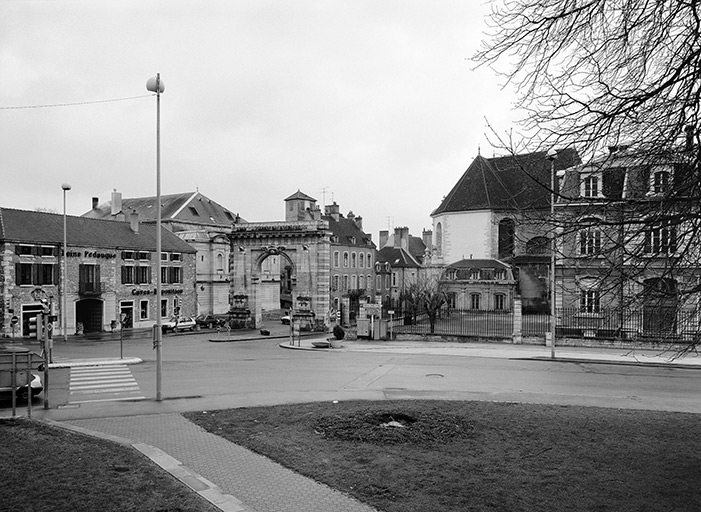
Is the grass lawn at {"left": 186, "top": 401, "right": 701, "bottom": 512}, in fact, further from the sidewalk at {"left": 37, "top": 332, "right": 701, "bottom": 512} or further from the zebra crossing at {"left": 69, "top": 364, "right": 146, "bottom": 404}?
the zebra crossing at {"left": 69, "top": 364, "right": 146, "bottom": 404}

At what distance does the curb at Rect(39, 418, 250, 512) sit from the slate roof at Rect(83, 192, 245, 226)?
54498 millimetres

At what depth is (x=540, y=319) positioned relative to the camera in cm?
4275

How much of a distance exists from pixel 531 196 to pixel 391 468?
5245 mm

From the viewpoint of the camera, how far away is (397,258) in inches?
3076

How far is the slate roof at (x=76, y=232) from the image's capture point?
130ft

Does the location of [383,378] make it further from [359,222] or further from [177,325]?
[359,222]

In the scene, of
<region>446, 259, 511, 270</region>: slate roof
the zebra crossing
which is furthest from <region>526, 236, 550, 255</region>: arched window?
<region>446, 259, 511, 270</region>: slate roof

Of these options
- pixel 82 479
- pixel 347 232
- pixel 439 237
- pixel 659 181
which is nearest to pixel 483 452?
pixel 659 181

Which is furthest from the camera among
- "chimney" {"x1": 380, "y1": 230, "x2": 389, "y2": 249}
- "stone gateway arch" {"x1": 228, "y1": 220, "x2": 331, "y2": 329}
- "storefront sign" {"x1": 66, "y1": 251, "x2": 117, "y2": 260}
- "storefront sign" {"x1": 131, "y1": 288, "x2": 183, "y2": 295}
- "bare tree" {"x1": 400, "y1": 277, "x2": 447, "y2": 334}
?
"chimney" {"x1": 380, "y1": 230, "x2": 389, "y2": 249}

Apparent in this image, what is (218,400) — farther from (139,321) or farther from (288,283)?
(288,283)

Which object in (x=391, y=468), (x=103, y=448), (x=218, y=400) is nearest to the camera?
(x=391, y=468)

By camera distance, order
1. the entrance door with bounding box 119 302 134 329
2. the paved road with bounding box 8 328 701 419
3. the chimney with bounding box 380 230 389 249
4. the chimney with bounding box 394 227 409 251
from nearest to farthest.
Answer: the paved road with bounding box 8 328 701 419 < the entrance door with bounding box 119 302 134 329 < the chimney with bounding box 394 227 409 251 < the chimney with bounding box 380 230 389 249

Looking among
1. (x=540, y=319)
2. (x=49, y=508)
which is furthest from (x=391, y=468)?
(x=540, y=319)

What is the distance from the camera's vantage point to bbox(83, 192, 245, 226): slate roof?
215ft
